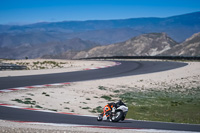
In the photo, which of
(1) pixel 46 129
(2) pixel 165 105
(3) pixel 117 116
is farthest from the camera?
(2) pixel 165 105

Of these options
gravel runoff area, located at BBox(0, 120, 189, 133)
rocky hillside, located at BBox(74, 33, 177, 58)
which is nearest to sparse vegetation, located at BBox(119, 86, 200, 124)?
gravel runoff area, located at BBox(0, 120, 189, 133)

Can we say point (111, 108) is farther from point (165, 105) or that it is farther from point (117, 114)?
point (165, 105)

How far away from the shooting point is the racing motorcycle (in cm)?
1018

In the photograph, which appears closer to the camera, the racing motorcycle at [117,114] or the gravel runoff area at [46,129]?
the gravel runoff area at [46,129]

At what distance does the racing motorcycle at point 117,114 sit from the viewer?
10.2 meters

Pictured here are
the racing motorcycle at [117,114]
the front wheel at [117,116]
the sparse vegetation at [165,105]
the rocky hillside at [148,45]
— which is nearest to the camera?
the racing motorcycle at [117,114]

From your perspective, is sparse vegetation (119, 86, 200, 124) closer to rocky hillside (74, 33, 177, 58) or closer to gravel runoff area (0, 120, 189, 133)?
gravel runoff area (0, 120, 189, 133)

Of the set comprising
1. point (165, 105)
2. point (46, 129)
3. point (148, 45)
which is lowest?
point (165, 105)

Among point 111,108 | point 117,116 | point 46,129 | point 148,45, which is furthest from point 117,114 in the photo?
point 148,45

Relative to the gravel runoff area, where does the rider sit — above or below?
above

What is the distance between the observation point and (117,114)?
10344 millimetres

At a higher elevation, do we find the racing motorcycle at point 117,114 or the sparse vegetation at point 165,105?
the racing motorcycle at point 117,114

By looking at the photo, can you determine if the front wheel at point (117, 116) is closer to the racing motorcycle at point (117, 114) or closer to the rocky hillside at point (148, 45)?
the racing motorcycle at point (117, 114)

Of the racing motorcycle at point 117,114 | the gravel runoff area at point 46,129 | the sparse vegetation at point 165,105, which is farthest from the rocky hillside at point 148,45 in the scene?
the gravel runoff area at point 46,129
